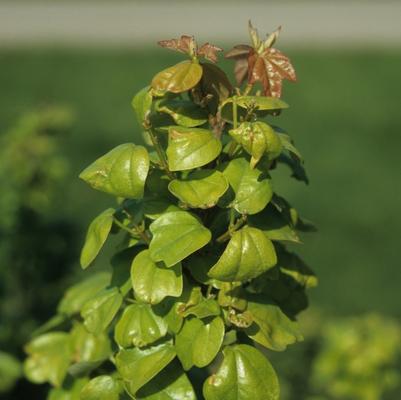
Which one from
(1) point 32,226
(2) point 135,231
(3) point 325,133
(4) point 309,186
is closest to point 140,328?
(2) point 135,231

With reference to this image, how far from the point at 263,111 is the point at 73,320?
60 cm

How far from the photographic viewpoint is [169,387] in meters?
1.53

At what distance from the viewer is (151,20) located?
13547 millimetres

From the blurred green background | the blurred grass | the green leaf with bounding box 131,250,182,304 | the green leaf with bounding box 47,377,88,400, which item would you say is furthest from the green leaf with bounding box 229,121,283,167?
the blurred grass

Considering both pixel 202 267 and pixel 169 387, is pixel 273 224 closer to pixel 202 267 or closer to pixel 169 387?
pixel 202 267

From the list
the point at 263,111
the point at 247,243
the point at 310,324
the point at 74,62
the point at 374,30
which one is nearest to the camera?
the point at 247,243

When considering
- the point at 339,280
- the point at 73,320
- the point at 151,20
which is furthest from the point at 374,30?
the point at 73,320

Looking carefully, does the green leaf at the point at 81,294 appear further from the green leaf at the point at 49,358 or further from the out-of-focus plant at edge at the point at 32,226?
the out-of-focus plant at edge at the point at 32,226

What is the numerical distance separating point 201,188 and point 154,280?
152 mm

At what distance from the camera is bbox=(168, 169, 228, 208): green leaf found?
144 cm

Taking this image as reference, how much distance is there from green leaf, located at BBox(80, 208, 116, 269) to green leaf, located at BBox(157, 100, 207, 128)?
19cm

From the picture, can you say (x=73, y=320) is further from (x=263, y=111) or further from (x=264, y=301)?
(x=263, y=111)

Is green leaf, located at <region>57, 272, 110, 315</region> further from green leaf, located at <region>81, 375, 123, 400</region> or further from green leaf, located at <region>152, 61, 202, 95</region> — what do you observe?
green leaf, located at <region>152, 61, 202, 95</region>

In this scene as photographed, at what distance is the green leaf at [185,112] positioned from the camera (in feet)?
5.07
